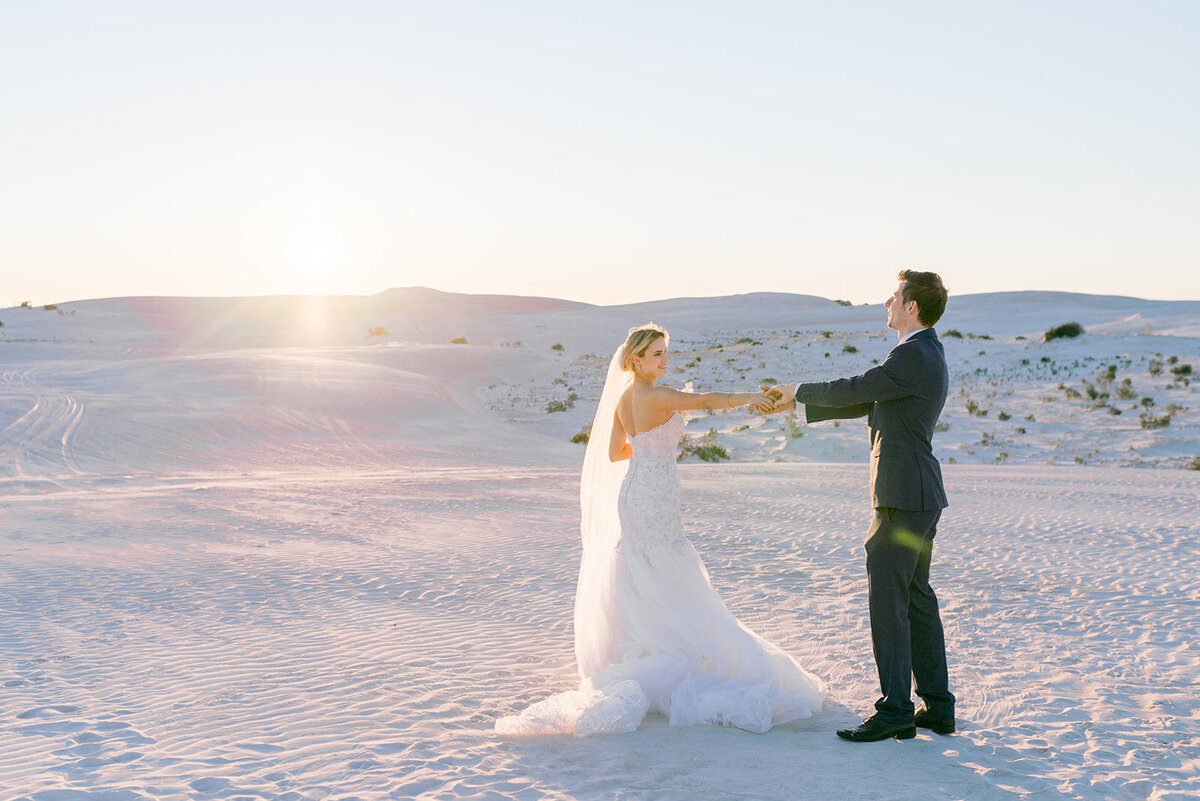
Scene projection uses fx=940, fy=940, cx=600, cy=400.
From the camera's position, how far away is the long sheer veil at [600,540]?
17.9 ft

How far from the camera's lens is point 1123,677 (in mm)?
6117

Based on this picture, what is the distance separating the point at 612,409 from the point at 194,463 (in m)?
16.3

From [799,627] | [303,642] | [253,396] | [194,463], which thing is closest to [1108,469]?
[799,627]

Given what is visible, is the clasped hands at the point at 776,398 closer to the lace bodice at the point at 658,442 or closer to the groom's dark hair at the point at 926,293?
the lace bodice at the point at 658,442

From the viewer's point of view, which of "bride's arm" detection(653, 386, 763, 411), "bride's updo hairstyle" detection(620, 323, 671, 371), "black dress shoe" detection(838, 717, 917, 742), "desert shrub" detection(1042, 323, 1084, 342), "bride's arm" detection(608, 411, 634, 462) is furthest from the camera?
"desert shrub" detection(1042, 323, 1084, 342)

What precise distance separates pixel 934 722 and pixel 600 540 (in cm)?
212

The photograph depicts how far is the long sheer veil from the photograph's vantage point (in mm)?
5445

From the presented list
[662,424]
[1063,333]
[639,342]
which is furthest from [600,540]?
[1063,333]

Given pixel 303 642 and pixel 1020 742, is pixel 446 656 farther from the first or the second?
pixel 1020 742

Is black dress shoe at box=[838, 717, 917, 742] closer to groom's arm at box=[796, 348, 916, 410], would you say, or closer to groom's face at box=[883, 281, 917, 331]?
groom's arm at box=[796, 348, 916, 410]

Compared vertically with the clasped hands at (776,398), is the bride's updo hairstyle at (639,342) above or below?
above

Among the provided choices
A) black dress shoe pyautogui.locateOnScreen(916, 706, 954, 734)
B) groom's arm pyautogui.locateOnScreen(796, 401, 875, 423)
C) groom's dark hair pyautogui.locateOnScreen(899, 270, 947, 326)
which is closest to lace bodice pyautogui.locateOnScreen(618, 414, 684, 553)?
groom's arm pyautogui.locateOnScreen(796, 401, 875, 423)

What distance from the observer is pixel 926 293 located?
4.86 metres

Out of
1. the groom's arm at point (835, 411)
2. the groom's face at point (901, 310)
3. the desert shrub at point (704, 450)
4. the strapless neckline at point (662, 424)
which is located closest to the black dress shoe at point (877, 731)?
the groom's arm at point (835, 411)
